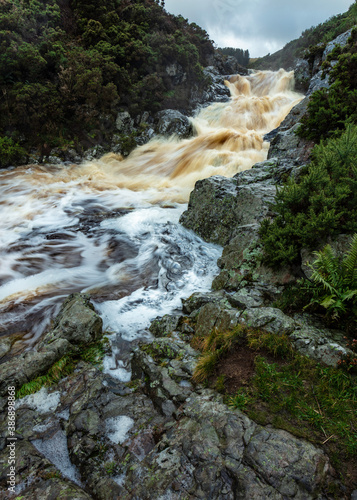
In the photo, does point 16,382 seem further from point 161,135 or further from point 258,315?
point 161,135

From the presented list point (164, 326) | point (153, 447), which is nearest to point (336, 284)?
point (164, 326)

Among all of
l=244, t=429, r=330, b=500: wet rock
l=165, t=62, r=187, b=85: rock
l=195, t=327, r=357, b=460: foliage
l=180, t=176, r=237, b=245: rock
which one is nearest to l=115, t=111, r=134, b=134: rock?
l=165, t=62, r=187, b=85: rock

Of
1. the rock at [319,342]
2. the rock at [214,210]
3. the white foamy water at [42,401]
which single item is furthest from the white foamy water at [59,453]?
the rock at [214,210]

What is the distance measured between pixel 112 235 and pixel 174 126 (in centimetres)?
1328

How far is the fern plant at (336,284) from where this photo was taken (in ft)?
12.0

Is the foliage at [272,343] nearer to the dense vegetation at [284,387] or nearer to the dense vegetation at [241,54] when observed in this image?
the dense vegetation at [284,387]

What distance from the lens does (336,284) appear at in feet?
12.6

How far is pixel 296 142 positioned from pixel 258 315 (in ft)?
24.6

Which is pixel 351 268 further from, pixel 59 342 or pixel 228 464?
pixel 59 342

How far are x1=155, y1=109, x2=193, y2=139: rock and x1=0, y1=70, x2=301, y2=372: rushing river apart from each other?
0.95 m

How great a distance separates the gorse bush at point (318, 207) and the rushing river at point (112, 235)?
2351 millimetres

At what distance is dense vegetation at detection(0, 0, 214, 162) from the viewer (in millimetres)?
16375

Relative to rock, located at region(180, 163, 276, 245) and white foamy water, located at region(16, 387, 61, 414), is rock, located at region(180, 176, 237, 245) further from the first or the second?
white foamy water, located at region(16, 387, 61, 414)

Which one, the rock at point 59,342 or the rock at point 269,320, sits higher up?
the rock at point 269,320
